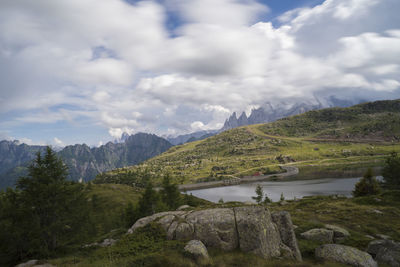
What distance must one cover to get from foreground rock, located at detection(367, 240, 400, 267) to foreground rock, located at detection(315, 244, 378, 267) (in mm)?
2250

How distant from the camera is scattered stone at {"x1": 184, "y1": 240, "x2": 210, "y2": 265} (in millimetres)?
15703

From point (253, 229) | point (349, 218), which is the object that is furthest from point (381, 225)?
point (253, 229)

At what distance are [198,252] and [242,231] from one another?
5.03 metres

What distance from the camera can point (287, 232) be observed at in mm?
21000

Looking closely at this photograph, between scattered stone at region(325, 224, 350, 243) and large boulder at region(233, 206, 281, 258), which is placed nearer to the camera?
large boulder at region(233, 206, 281, 258)

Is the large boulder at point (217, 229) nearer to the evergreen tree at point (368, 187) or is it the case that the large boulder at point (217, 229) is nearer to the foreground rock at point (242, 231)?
the foreground rock at point (242, 231)

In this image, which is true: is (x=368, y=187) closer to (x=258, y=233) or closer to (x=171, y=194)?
(x=171, y=194)

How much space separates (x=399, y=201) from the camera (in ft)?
147

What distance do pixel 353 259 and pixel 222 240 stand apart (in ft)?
38.7

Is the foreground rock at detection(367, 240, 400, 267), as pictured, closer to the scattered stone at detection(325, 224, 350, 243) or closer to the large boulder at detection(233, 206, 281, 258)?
the scattered stone at detection(325, 224, 350, 243)

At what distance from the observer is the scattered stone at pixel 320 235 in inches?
987

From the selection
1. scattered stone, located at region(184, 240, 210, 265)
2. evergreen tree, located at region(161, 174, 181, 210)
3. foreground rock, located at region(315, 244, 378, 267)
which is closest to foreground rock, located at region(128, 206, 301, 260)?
foreground rock, located at region(315, 244, 378, 267)

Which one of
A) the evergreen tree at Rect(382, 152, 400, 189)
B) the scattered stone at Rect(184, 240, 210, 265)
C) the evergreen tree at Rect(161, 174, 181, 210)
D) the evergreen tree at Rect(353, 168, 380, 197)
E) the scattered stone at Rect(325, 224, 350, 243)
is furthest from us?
the evergreen tree at Rect(382, 152, 400, 189)

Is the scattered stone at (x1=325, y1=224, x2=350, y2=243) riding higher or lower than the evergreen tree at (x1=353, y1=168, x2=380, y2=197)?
higher
